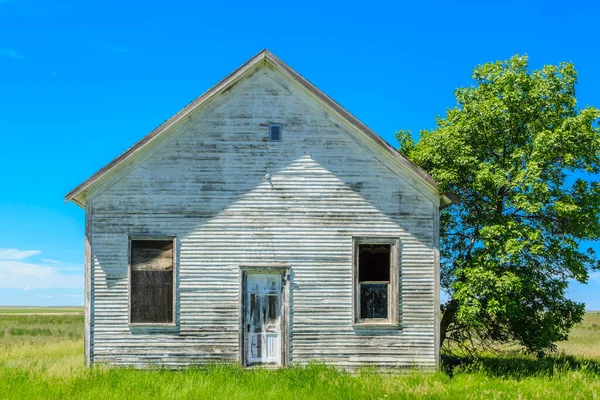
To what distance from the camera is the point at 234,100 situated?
1571 cm

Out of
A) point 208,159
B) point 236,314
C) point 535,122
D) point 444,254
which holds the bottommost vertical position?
point 236,314

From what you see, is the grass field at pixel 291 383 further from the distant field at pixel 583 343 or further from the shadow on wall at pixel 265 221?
the distant field at pixel 583 343

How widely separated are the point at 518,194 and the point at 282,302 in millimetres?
6295

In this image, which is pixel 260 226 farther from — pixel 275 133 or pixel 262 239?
pixel 275 133

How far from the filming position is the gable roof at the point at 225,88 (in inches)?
598

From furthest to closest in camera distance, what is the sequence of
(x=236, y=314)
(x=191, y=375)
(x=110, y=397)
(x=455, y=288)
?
(x=455, y=288)
(x=236, y=314)
(x=191, y=375)
(x=110, y=397)

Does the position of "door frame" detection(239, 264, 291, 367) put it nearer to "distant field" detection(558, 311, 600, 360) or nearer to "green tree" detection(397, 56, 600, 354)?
"green tree" detection(397, 56, 600, 354)

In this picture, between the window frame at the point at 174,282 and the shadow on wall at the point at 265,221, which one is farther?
the shadow on wall at the point at 265,221

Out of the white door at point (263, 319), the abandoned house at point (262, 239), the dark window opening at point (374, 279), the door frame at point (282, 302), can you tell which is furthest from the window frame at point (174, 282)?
the dark window opening at point (374, 279)

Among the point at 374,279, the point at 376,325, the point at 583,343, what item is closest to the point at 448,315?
the point at 374,279

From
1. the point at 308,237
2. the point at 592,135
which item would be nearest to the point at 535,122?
the point at 592,135

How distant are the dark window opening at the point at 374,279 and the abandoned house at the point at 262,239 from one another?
32 mm

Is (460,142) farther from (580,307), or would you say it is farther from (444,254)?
(580,307)

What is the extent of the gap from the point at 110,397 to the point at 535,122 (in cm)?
1201
